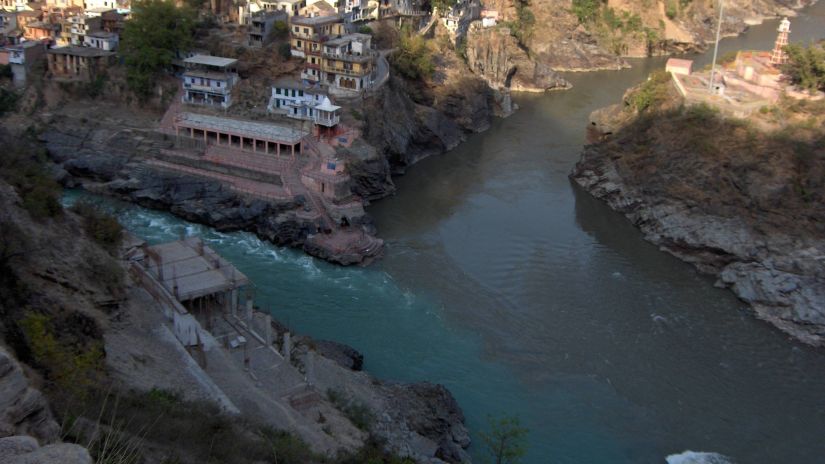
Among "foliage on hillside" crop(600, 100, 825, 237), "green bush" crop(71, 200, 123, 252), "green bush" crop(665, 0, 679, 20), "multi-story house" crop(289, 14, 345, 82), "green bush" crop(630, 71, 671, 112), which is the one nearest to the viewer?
"green bush" crop(71, 200, 123, 252)

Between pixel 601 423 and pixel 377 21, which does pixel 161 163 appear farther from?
pixel 601 423

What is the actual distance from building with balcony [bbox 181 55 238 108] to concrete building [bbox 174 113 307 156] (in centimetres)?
133

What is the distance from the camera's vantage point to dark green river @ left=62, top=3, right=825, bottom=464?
19.2 m

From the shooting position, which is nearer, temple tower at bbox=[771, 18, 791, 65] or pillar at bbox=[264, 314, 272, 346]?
pillar at bbox=[264, 314, 272, 346]

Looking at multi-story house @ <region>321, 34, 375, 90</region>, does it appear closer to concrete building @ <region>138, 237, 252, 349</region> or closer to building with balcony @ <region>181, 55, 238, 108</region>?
building with balcony @ <region>181, 55, 238, 108</region>

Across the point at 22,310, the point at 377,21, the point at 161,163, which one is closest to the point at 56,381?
the point at 22,310

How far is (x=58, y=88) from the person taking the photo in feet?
114

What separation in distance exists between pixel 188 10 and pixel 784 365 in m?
27.7

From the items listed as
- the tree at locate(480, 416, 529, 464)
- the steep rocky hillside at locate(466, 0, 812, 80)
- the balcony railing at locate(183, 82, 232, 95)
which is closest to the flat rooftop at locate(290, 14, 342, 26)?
the balcony railing at locate(183, 82, 232, 95)

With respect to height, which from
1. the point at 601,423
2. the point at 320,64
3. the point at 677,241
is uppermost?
the point at 320,64

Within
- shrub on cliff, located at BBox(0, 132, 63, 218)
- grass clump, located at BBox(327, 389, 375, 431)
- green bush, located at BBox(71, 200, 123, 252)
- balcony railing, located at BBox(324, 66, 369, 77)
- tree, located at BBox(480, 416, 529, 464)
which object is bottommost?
tree, located at BBox(480, 416, 529, 464)

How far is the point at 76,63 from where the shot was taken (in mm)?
35531

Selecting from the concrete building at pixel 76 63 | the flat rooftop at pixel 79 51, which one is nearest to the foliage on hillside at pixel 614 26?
the flat rooftop at pixel 79 51

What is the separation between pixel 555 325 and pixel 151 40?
70.8 ft
